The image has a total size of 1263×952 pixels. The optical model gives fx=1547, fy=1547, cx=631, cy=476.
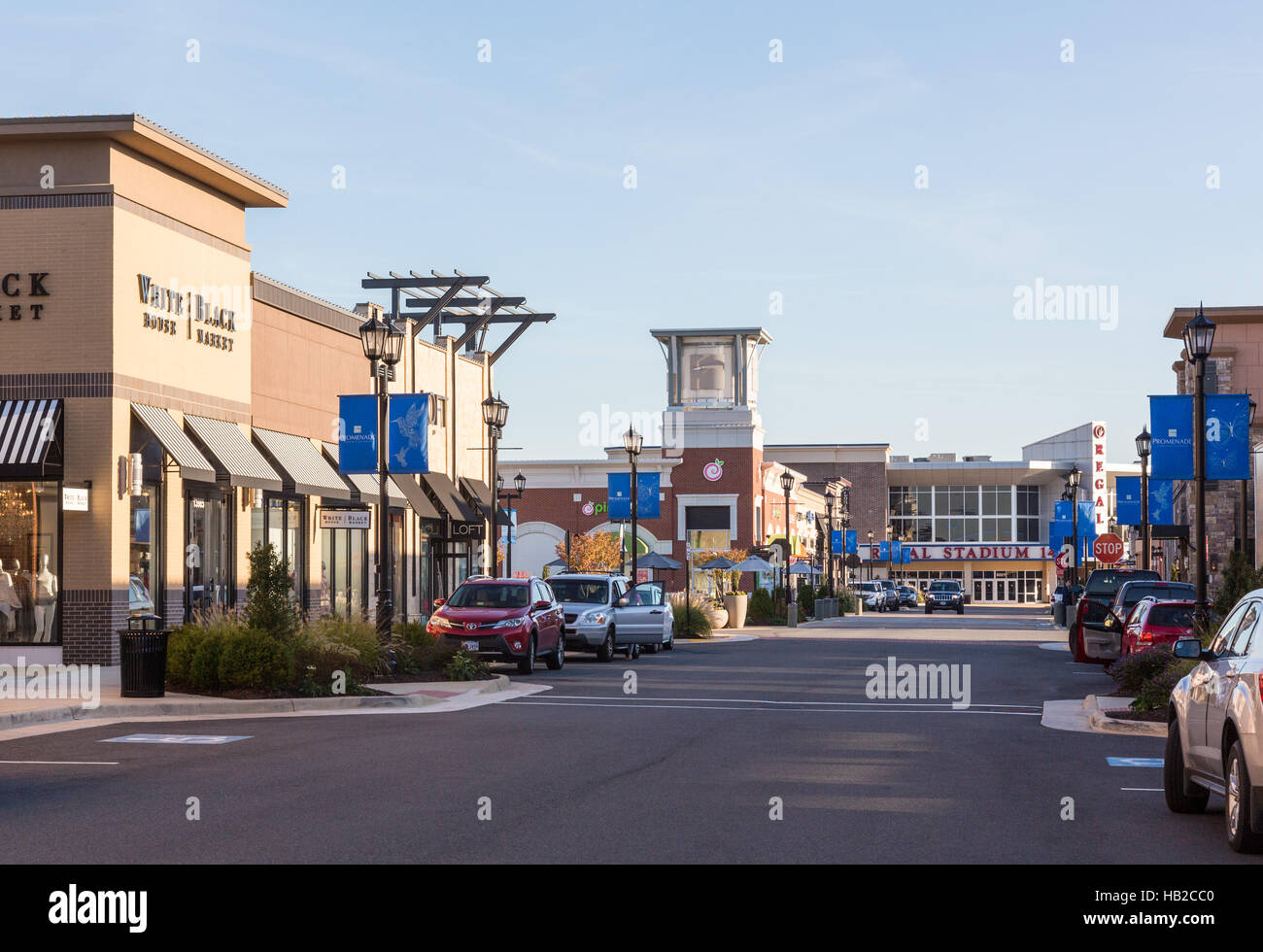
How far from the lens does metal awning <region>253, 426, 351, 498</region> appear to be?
3338 cm

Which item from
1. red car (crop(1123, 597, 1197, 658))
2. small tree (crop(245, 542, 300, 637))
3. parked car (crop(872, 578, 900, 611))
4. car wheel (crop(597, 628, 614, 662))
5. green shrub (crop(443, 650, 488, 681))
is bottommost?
parked car (crop(872, 578, 900, 611))

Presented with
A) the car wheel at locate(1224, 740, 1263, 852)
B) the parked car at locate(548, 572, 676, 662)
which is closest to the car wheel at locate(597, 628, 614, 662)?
the parked car at locate(548, 572, 676, 662)

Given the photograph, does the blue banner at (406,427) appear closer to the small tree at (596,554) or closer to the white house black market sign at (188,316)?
the white house black market sign at (188,316)

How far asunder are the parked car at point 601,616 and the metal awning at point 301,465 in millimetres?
5710

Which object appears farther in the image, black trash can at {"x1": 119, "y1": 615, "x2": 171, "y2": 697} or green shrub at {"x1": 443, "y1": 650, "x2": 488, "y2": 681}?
green shrub at {"x1": 443, "y1": 650, "x2": 488, "y2": 681}

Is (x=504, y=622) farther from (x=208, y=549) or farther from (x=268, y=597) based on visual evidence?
(x=208, y=549)

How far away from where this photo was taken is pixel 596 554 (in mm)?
68375

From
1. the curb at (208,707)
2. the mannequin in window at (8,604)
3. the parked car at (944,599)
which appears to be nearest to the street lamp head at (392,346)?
the curb at (208,707)

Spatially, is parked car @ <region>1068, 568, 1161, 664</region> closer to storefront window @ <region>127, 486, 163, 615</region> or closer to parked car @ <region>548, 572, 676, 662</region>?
parked car @ <region>548, 572, 676, 662</region>

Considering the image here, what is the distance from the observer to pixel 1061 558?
62031mm

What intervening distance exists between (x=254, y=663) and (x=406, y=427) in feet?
39.2

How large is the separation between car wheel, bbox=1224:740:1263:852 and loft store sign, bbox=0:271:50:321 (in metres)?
22.6

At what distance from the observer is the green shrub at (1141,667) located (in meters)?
20.8
